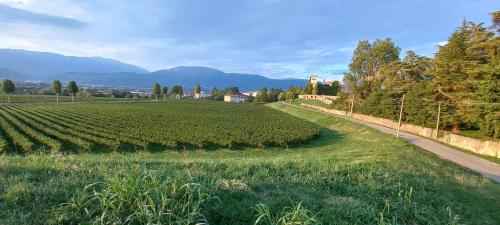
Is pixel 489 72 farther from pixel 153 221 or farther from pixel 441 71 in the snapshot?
pixel 153 221

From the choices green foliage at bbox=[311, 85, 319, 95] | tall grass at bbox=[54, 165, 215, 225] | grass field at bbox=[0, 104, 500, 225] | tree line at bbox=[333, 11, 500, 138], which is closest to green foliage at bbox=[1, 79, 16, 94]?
tree line at bbox=[333, 11, 500, 138]

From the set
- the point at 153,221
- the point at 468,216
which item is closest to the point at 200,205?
the point at 153,221

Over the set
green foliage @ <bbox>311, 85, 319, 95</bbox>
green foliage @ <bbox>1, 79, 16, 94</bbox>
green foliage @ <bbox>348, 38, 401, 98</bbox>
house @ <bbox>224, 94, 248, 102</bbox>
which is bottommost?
house @ <bbox>224, 94, 248, 102</bbox>

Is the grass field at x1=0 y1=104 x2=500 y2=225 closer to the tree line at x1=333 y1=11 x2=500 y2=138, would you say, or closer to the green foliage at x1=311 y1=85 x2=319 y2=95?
the tree line at x1=333 y1=11 x2=500 y2=138

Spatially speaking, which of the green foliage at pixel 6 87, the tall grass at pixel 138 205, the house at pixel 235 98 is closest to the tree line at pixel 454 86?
the tall grass at pixel 138 205

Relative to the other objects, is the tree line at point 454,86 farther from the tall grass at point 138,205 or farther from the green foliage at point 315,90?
the green foliage at point 315,90

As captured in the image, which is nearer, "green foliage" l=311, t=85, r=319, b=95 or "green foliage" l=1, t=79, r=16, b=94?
"green foliage" l=1, t=79, r=16, b=94

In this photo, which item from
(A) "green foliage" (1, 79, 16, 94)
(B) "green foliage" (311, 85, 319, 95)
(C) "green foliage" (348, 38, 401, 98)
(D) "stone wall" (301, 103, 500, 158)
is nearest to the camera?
(D) "stone wall" (301, 103, 500, 158)

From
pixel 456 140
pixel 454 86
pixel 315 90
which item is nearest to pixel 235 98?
pixel 315 90

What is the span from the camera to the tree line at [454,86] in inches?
960

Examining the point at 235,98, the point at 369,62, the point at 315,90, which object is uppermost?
the point at 369,62

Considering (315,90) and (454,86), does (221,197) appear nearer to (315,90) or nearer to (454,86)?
(454,86)

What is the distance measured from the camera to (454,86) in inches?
1249

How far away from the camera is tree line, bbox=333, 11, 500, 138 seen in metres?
24.4
